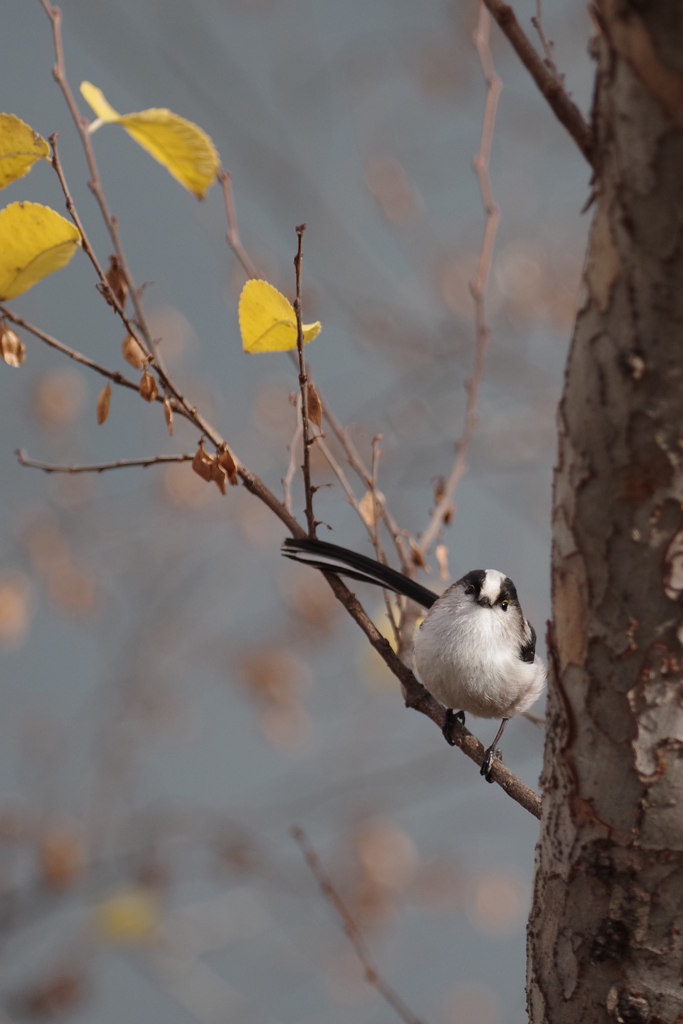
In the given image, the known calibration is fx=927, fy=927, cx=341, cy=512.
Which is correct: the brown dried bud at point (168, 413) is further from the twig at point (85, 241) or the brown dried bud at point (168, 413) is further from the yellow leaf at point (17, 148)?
the yellow leaf at point (17, 148)

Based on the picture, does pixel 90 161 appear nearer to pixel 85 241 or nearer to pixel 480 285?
pixel 85 241

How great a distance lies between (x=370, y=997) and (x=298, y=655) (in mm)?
1201

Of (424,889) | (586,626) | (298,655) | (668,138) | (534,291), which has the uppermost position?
(534,291)

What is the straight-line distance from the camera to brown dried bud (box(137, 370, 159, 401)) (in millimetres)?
809

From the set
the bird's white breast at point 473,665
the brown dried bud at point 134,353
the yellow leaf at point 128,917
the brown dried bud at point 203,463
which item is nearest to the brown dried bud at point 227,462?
the brown dried bud at point 203,463

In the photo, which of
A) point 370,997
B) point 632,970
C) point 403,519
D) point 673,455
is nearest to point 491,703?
point 632,970

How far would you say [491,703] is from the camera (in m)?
1.02

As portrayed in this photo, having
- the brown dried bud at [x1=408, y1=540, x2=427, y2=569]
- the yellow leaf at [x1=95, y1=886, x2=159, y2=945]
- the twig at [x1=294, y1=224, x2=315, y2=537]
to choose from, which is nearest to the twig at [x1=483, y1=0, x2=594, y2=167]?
the twig at [x1=294, y1=224, x2=315, y2=537]

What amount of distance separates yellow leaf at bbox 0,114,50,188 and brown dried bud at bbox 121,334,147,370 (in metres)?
0.16

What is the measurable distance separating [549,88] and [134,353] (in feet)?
1.42

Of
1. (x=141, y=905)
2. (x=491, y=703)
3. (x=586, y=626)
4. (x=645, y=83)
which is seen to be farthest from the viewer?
(x=141, y=905)

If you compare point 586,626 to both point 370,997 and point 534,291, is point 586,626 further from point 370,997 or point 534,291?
point 370,997

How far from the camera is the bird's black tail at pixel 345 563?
2.82 ft

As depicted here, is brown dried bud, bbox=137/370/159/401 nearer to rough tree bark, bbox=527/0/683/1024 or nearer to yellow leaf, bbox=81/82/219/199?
yellow leaf, bbox=81/82/219/199
